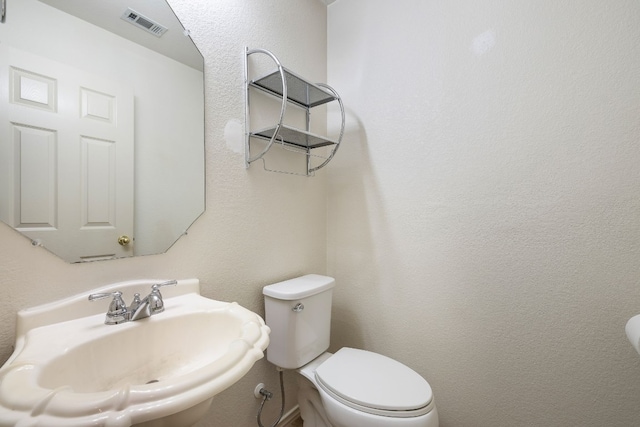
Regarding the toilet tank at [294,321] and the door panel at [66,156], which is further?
the toilet tank at [294,321]

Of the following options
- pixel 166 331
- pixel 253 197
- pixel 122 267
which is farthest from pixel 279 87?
pixel 166 331

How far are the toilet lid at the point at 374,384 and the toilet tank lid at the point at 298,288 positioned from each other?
0.30 metres

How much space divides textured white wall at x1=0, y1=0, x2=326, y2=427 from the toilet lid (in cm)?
39

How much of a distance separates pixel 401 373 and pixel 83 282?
1.13 meters

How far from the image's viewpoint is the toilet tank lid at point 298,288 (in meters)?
1.16

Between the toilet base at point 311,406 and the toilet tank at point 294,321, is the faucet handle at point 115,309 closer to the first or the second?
the toilet tank at point 294,321

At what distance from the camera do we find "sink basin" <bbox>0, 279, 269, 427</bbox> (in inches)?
16.9

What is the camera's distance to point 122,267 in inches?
34.3

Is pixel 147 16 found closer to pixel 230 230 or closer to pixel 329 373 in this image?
pixel 230 230

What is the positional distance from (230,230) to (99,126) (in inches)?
21.7

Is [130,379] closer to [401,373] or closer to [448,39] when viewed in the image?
[401,373]

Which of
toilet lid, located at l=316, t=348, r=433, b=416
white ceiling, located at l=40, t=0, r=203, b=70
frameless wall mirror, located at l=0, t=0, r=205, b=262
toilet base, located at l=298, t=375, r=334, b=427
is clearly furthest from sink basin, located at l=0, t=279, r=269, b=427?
white ceiling, located at l=40, t=0, r=203, b=70

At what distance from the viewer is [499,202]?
1.14 meters

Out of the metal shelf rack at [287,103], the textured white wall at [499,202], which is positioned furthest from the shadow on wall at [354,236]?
the metal shelf rack at [287,103]
